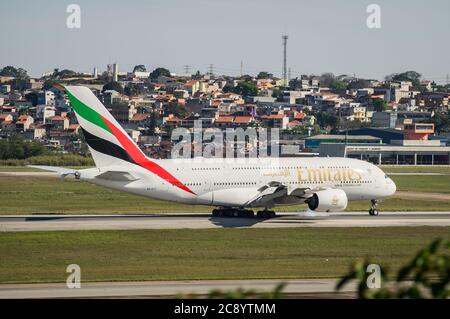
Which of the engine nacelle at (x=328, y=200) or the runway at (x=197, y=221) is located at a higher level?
the engine nacelle at (x=328, y=200)

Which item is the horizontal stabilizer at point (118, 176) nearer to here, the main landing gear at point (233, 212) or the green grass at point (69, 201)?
the main landing gear at point (233, 212)

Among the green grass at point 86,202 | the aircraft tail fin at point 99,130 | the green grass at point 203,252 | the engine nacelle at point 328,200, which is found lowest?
the green grass at point 86,202

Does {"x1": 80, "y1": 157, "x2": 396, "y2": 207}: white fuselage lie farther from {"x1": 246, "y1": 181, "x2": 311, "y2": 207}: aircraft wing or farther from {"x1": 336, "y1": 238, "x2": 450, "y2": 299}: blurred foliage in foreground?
{"x1": 336, "y1": 238, "x2": 450, "y2": 299}: blurred foliage in foreground

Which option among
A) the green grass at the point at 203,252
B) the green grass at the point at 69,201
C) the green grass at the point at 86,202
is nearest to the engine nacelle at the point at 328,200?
the green grass at the point at 203,252

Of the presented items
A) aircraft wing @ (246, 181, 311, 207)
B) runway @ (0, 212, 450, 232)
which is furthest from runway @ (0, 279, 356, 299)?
aircraft wing @ (246, 181, 311, 207)

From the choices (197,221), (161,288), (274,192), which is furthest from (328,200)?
(161,288)
